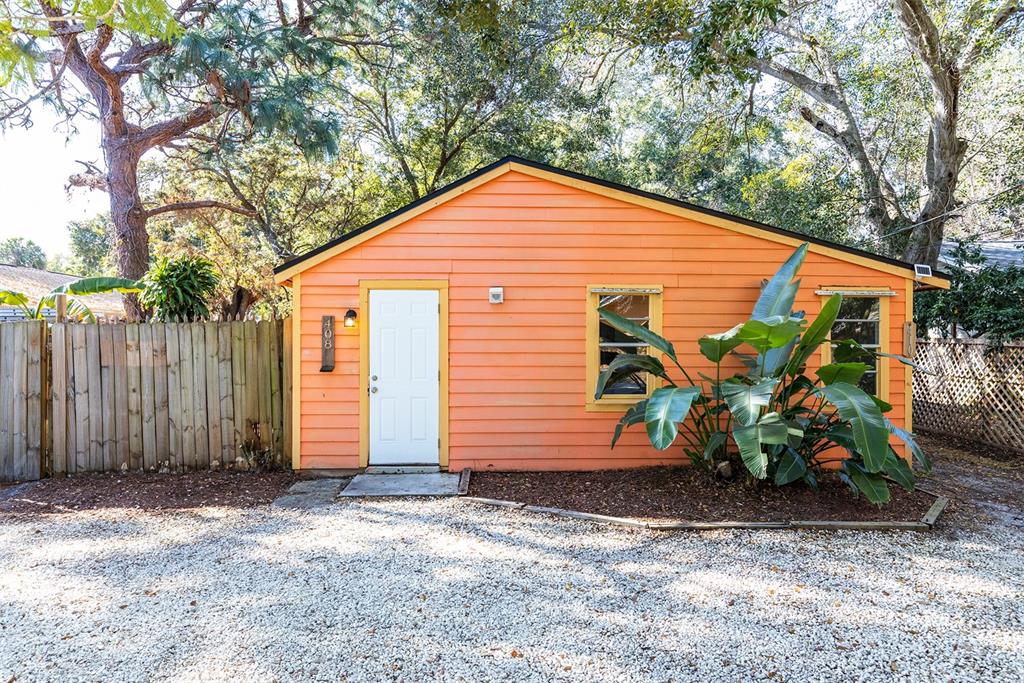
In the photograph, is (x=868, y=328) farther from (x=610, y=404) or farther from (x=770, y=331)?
(x=610, y=404)

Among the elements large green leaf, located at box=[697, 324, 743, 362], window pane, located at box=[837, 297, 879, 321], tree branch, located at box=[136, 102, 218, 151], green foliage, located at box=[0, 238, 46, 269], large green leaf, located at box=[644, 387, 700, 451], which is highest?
green foliage, located at box=[0, 238, 46, 269]

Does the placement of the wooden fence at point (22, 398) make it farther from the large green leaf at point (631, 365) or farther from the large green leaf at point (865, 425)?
the large green leaf at point (865, 425)

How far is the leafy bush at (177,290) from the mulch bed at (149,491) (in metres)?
1.82

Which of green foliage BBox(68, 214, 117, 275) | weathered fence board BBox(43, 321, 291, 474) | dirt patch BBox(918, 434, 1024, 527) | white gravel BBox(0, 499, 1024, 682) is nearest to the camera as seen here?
white gravel BBox(0, 499, 1024, 682)

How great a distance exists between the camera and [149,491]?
5.82 m

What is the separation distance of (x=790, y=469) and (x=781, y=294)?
1544 millimetres

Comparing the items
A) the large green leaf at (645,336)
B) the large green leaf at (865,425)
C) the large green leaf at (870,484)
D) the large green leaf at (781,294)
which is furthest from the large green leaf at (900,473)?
the large green leaf at (645,336)

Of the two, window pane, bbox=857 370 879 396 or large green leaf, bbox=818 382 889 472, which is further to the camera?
window pane, bbox=857 370 879 396

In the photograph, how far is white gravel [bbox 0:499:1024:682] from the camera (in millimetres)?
2816

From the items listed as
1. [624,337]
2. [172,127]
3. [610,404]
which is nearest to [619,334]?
[624,337]

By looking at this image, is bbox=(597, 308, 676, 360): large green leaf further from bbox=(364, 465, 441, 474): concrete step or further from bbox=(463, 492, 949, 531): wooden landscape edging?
bbox=(364, 465, 441, 474): concrete step

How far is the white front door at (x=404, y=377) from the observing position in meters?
6.45

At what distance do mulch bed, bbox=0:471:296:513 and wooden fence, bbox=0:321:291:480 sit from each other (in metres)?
0.24

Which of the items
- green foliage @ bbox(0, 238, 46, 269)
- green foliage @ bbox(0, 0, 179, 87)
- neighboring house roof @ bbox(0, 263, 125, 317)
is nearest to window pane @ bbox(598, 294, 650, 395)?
green foliage @ bbox(0, 0, 179, 87)
